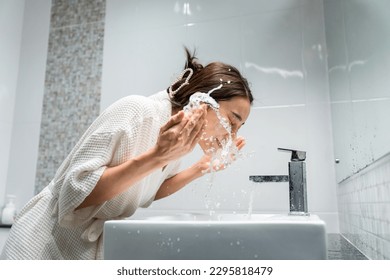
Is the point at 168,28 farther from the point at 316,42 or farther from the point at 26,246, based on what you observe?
the point at 26,246

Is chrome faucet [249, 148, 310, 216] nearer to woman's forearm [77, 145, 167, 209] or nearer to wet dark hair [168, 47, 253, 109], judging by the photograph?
wet dark hair [168, 47, 253, 109]

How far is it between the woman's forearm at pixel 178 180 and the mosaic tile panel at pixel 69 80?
665 mm

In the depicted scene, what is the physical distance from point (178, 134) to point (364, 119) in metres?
0.41

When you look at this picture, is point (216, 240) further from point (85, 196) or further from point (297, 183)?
point (297, 183)

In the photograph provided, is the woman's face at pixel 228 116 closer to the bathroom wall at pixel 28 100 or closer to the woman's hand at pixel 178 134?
the woman's hand at pixel 178 134

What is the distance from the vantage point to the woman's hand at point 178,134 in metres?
0.79

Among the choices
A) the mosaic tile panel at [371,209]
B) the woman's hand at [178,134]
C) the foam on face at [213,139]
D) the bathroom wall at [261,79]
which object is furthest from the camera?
the bathroom wall at [261,79]

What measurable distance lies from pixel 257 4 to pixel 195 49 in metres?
0.32

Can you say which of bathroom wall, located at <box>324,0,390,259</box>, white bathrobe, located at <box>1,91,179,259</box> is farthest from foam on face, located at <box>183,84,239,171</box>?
bathroom wall, located at <box>324,0,390,259</box>

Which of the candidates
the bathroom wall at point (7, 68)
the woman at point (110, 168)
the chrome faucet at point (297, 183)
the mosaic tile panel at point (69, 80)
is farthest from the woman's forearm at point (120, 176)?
the bathroom wall at point (7, 68)

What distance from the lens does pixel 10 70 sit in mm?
1854

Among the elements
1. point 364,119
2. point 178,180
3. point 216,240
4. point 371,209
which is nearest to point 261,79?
point 178,180

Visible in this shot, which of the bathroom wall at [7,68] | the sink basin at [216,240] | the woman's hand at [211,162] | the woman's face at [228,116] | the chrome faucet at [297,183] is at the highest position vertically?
the bathroom wall at [7,68]

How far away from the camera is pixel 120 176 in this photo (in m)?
0.80
